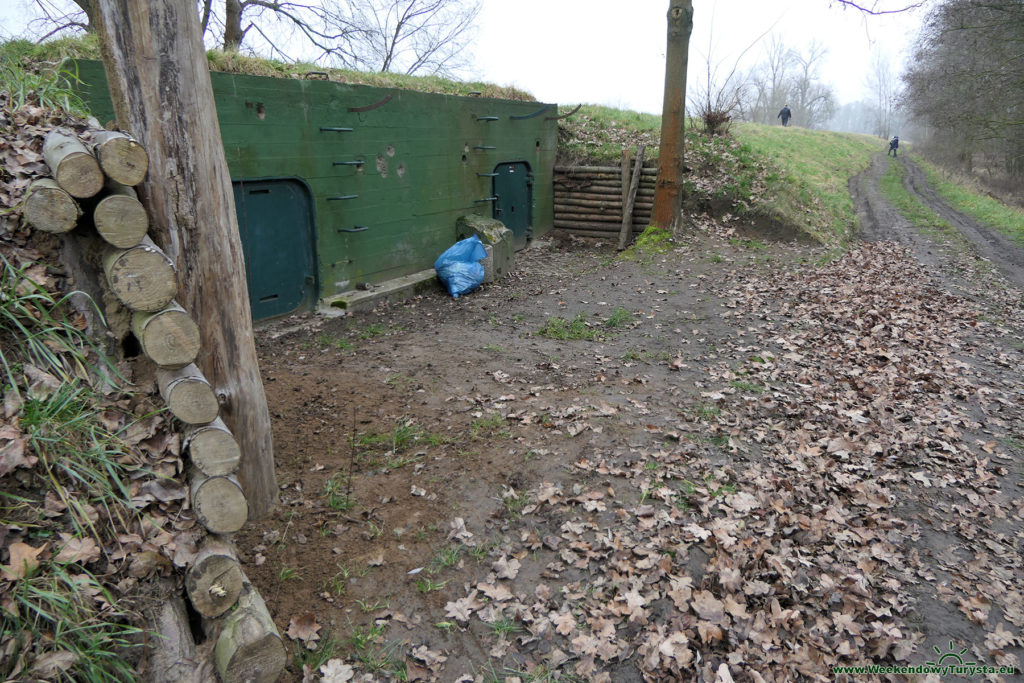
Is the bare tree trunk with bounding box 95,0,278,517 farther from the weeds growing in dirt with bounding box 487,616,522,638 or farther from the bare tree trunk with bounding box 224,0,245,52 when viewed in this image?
the bare tree trunk with bounding box 224,0,245,52

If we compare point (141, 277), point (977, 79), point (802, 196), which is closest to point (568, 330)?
point (141, 277)

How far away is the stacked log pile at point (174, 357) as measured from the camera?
2664mm

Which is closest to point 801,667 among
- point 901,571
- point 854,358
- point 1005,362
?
point 901,571

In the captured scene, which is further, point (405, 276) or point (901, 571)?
point (405, 276)

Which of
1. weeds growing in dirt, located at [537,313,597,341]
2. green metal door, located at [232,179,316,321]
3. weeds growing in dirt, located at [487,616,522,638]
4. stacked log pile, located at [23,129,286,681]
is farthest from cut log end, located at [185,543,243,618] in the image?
green metal door, located at [232,179,316,321]

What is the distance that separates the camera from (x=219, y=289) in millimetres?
3570

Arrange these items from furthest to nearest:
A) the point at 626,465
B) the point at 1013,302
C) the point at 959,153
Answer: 1. the point at 959,153
2. the point at 1013,302
3. the point at 626,465

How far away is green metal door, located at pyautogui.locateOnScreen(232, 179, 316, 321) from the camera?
8.00 meters

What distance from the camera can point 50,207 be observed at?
2746 mm

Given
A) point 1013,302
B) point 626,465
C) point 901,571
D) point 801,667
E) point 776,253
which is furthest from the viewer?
point 776,253

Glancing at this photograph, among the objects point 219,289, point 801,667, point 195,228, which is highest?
point 195,228

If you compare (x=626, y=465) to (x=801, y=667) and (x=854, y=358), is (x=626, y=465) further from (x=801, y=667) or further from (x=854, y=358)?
(x=854, y=358)

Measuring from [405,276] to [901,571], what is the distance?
8630mm

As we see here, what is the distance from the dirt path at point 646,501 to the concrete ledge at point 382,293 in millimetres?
1098
